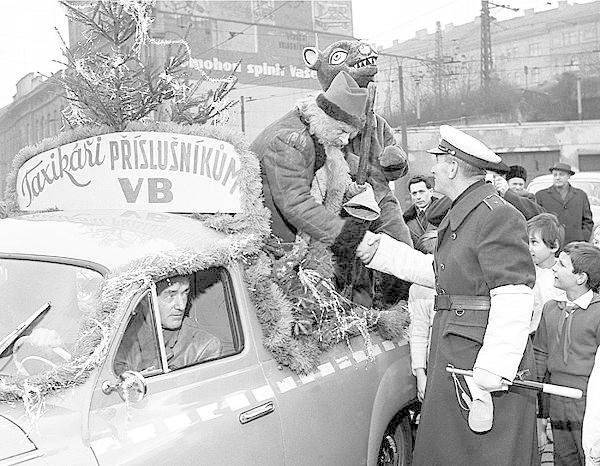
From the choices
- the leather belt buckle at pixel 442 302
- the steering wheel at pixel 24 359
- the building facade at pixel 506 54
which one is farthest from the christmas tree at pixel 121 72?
the building facade at pixel 506 54

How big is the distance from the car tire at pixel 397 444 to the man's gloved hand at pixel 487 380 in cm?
93

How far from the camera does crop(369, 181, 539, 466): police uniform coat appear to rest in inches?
126

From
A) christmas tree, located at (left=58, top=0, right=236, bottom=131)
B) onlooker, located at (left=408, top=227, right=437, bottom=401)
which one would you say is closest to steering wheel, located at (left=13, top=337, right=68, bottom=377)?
christmas tree, located at (left=58, top=0, right=236, bottom=131)

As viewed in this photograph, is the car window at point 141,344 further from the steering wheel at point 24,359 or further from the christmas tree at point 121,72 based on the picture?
the christmas tree at point 121,72

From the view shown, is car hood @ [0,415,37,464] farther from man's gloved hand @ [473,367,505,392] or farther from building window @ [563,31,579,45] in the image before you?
building window @ [563,31,579,45]

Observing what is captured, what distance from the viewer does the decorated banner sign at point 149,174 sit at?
355cm

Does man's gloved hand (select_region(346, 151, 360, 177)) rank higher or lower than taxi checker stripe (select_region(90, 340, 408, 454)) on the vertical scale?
higher

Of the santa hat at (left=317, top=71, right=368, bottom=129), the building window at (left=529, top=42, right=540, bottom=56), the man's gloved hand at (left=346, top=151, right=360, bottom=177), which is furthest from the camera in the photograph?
the building window at (left=529, top=42, right=540, bottom=56)

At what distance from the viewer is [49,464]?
2.21 meters

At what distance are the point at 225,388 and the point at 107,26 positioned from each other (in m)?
2.22

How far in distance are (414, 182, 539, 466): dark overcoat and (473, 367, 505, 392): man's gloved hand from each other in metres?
0.22

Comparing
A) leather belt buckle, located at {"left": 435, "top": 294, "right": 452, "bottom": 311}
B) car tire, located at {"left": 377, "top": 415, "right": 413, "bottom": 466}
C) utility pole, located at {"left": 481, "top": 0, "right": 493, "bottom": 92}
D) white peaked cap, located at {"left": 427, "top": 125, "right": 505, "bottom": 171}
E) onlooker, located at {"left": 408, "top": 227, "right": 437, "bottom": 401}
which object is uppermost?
utility pole, located at {"left": 481, "top": 0, "right": 493, "bottom": 92}

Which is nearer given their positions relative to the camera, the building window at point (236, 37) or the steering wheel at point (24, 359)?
the steering wheel at point (24, 359)

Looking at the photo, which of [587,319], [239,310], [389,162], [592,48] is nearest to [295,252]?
[239,310]
